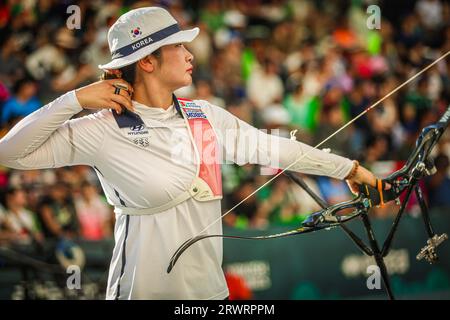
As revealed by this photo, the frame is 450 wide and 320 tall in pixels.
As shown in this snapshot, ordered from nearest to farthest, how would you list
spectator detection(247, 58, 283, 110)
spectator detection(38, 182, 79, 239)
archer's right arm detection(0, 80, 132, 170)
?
archer's right arm detection(0, 80, 132, 170) → spectator detection(38, 182, 79, 239) → spectator detection(247, 58, 283, 110)

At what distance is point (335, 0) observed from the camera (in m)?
12.0

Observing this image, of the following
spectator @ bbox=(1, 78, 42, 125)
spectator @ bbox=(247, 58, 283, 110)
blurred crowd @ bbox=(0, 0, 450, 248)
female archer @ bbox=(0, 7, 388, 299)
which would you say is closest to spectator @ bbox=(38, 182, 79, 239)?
blurred crowd @ bbox=(0, 0, 450, 248)

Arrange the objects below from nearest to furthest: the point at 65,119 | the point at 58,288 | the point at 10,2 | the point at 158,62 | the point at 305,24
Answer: the point at 65,119, the point at 158,62, the point at 58,288, the point at 10,2, the point at 305,24

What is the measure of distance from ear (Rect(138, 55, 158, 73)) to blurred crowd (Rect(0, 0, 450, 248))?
1.71 metres

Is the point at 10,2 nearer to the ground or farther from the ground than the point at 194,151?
farther from the ground

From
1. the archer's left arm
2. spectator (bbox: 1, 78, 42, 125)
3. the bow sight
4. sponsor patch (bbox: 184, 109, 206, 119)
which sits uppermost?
spectator (bbox: 1, 78, 42, 125)

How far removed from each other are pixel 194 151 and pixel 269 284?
4.15 m

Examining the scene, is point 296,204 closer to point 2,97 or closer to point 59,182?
point 59,182

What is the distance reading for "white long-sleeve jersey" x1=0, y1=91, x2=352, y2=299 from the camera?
12.0ft

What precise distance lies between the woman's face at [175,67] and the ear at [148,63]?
0.08ft

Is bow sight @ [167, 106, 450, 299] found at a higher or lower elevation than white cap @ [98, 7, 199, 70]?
lower

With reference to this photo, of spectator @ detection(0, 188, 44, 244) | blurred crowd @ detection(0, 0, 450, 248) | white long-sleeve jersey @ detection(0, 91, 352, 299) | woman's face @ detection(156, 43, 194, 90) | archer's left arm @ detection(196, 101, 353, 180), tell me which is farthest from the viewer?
blurred crowd @ detection(0, 0, 450, 248)

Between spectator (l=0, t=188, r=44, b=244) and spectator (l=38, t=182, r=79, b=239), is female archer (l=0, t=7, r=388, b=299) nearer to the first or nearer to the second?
spectator (l=0, t=188, r=44, b=244)

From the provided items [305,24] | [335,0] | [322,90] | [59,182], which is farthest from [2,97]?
[335,0]
